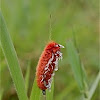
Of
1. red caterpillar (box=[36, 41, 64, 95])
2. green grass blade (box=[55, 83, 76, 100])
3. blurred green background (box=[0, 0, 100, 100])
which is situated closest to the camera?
red caterpillar (box=[36, 41, 64, 95])

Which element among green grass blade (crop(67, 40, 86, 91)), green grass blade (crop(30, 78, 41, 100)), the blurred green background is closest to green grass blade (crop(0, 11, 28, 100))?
green grass blade (crop(30, 78, 41, 100))

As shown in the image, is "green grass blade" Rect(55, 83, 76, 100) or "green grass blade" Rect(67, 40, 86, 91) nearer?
"green grass blade" Rect(67, 40, 86, 91)

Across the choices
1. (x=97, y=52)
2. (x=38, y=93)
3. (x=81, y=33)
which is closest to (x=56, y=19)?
(x=81, y=33)

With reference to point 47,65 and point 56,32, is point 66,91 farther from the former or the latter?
point 47,65

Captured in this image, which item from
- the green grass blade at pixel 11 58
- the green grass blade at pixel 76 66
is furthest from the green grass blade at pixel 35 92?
the green grass blade at pixel 76 66

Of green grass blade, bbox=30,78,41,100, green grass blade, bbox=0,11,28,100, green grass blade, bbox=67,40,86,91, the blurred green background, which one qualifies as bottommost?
the blurred green background

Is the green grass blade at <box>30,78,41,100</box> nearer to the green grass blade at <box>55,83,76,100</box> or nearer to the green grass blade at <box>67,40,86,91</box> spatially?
the green grass blade at <box>67,40,86,91</box>

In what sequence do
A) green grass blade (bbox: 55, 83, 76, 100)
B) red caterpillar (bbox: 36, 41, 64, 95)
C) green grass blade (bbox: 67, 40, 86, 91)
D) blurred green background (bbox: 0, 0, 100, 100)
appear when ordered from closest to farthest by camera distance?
red caterpillar (bbox: 36, 41, 64, 95)
green grass blade (bbox: 67, 40, 86, 91)
green grass blade (bbox: 55, 83, 76, 100)
blurred green background (bbox: 0, 0, 100, 100)

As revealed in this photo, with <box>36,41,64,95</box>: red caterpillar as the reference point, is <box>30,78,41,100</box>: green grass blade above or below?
below
